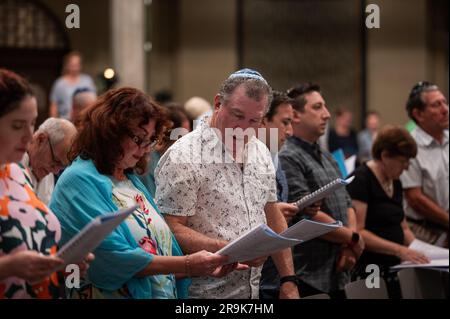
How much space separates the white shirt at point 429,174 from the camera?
702 cm

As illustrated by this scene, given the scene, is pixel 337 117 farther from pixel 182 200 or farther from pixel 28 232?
pixel 28 232

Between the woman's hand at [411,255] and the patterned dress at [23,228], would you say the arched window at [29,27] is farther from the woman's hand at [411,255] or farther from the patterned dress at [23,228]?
the patterned dress at [23,228]

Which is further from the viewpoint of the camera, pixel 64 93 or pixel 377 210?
pixel 64 93

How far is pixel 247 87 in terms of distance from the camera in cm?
425

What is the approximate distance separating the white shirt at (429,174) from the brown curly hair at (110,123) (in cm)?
355

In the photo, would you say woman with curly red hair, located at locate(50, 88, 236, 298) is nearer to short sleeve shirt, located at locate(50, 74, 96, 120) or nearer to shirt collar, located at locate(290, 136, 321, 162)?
shirt collar, located at locate(290, 136, 321, 162)

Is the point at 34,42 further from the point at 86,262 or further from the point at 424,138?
the point at 86,262

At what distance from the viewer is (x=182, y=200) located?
4223mm

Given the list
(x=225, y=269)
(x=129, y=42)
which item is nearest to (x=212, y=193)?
(x=225, y=269)

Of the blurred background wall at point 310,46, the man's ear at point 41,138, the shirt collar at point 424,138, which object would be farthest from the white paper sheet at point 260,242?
the blurred background wall at point 310,46

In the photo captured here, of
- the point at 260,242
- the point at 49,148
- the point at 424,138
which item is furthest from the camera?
the point at 424,138

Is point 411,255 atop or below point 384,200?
below

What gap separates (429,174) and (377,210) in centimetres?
95

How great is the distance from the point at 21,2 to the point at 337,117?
5161mm
